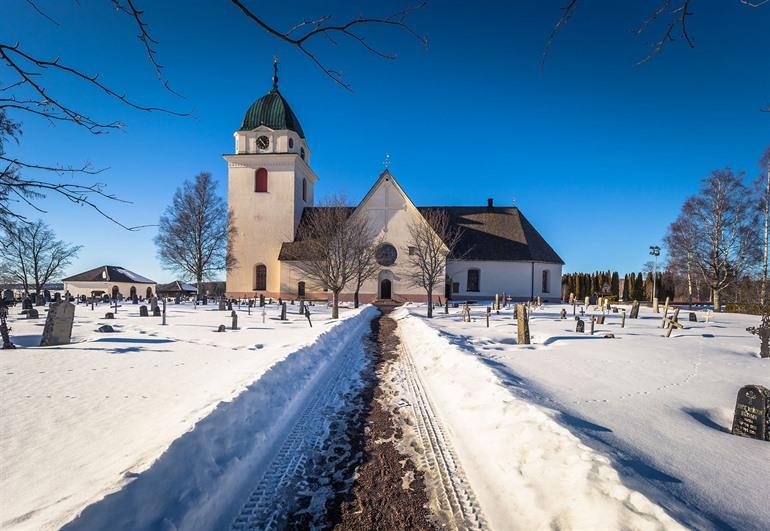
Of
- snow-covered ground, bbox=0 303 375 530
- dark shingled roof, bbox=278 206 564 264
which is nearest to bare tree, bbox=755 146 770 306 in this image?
dark shingled roof, bbox=278 206 564 264

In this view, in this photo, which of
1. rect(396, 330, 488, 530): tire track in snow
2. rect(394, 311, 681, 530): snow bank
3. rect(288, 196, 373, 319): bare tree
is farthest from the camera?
rect(288, 196, 373, 319): bare tree

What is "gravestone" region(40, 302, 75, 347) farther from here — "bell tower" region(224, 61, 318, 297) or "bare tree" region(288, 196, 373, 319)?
"bell tower" region(224, 61, 318, 297)

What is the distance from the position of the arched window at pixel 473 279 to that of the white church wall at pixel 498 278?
0.75 ft

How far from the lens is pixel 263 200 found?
1385 inches

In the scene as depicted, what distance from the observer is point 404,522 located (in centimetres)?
281

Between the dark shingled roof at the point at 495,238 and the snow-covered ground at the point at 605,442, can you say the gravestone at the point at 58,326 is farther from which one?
the dark shingled roof at the point at 495,238

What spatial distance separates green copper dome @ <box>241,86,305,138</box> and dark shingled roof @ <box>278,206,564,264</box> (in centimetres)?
900

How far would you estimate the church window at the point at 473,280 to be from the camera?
35656 millimetres

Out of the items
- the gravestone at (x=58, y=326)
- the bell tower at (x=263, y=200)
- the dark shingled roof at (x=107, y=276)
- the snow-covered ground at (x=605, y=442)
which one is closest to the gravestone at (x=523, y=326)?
the snow-covered ground at (x=605, y=442)

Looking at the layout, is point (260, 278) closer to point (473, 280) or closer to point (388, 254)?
point (388, 254)

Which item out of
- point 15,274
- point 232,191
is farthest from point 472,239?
point 15,274

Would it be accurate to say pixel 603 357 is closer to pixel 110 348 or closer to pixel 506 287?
pixel 110 348

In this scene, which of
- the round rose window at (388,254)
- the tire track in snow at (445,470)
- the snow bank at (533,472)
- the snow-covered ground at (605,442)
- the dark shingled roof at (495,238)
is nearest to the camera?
the snow bank at (533,472)

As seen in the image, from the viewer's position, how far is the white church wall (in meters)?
35.3
